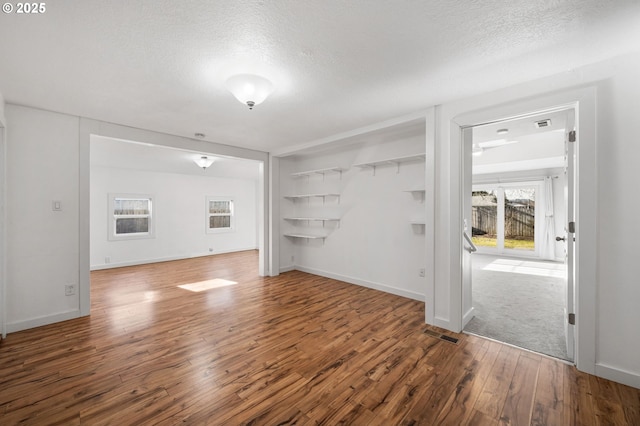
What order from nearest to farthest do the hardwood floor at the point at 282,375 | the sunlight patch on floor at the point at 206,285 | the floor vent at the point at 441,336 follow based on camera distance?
the hardwood floor at the point at 282,375
the floor vent at the point at 441,336
the sunlight patch on floor at the point at 206,285

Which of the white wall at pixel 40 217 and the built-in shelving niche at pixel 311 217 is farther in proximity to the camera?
the built-in shelving niche at pixel 311 217

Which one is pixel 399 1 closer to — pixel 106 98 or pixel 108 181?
pixel 106 98

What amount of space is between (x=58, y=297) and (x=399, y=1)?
4.55 m

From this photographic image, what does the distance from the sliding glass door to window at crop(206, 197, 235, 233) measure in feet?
26.4

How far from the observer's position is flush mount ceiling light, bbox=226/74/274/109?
2291mm

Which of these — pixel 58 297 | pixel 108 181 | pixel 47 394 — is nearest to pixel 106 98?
pixel 58 297

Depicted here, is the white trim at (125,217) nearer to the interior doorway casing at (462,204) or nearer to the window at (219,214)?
the window at (219,214)

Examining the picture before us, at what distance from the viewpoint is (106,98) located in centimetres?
284

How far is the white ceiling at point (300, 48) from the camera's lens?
5.27 ft

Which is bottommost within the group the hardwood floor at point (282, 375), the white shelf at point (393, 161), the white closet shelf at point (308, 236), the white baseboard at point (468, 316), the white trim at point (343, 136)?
the hardwood floor at point (282, 375)

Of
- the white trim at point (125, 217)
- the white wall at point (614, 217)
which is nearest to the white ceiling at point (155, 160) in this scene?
the white trim at point (125, 217)

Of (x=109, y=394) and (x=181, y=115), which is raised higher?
(x=181, y=115)

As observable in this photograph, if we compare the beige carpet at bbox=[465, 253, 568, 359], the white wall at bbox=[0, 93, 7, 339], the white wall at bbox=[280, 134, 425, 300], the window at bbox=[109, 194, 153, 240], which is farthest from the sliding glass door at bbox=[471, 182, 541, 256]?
the white wall at bbox=[0, 93, 7, 339]

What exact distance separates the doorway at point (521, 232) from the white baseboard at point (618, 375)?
0.28 metres
